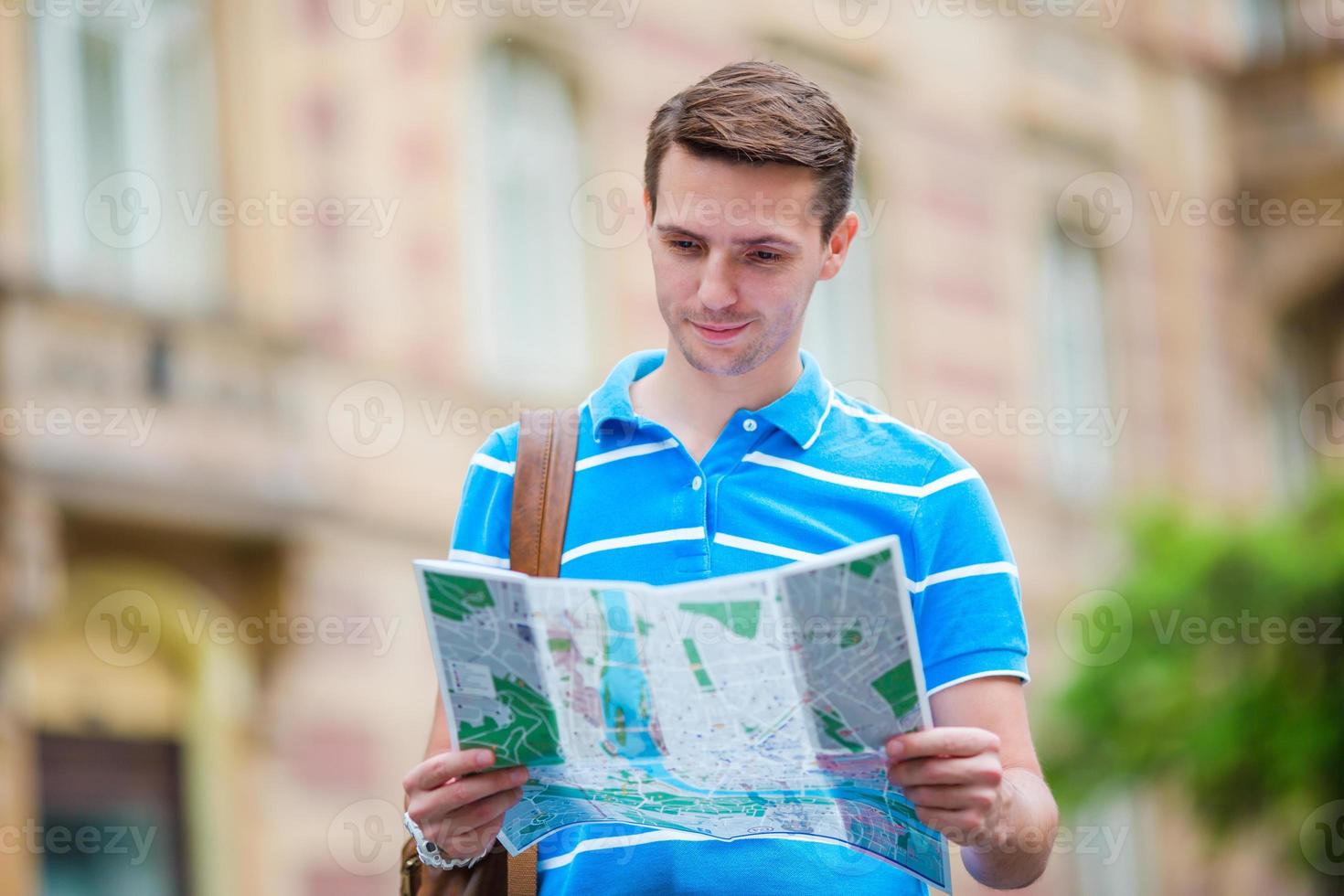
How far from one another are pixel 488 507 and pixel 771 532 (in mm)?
381

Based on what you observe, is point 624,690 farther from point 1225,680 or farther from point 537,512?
point 1225,680

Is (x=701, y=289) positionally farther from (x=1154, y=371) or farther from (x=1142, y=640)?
(x=1154, y=371)

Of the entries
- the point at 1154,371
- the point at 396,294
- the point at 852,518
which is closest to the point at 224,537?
the point at 396,294

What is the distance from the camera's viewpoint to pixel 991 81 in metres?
16.1

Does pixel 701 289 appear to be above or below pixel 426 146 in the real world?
below

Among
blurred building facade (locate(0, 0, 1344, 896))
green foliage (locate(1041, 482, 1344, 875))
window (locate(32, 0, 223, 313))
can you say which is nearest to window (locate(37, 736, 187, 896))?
blurred building facade (locate(0, 0, 1344, 896))

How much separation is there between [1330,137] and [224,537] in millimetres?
11399

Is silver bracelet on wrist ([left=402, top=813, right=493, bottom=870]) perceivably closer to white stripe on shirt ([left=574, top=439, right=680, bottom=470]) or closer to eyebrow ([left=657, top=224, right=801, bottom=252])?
white stripe on shirt ([left=574, top=439, right=680, bottom=470])

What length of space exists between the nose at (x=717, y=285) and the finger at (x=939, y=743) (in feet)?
1.91

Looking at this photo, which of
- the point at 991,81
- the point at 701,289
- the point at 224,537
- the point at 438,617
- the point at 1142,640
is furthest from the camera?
the point at 991,81

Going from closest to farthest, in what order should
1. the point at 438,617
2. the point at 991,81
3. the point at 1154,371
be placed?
the point at 438,617 < the point at 991,81 < the point at 1154,371

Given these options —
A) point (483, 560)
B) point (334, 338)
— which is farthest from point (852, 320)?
point (483, 560)

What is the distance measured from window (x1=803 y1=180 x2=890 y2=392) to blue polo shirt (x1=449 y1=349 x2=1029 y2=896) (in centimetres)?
1167

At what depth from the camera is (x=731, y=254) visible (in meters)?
2.53
